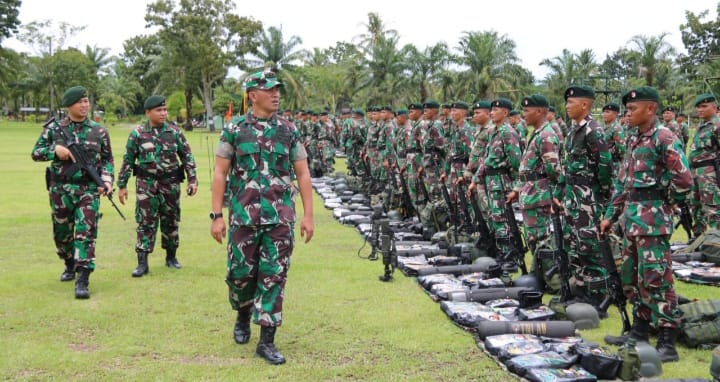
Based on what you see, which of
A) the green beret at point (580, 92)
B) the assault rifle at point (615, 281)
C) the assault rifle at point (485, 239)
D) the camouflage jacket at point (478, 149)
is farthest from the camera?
the camouflage jacket at point (478, 149)

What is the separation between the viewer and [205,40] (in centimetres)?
5766

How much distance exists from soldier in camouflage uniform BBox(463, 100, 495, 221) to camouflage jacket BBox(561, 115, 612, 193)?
213cm

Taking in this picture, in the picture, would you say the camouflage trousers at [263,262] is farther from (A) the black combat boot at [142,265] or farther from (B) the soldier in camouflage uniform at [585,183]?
(A) the black combat boot at [142,265]

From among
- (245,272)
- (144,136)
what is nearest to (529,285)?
(245,272)

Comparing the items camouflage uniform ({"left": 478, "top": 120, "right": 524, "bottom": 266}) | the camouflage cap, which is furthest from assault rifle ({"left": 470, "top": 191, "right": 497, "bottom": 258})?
the camouflage cap

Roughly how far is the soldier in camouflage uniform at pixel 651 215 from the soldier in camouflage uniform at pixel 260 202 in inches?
110

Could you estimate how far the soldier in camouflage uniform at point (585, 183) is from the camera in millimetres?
6734

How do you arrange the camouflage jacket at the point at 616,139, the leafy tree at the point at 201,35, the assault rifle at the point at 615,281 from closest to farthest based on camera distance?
the assault rifle at the point at 615,281, the camouflage jacket at the point at 616,139, the leafy tree at the point at 201,35

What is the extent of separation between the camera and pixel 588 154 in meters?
6.83

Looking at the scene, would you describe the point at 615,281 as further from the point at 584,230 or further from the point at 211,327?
the point at 211,327

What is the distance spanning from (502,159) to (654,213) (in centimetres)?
340

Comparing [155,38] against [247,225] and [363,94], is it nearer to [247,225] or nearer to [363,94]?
[363,94]

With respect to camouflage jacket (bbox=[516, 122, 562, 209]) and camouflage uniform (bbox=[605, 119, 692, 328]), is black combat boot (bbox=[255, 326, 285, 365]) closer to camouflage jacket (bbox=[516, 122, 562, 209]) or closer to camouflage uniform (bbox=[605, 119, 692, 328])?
camouflage uniform (bbox=[605, 119, 692, 328])

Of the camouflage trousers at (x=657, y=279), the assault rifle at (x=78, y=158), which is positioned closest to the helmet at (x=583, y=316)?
the camouflage trousers at (x=657, y=279)
